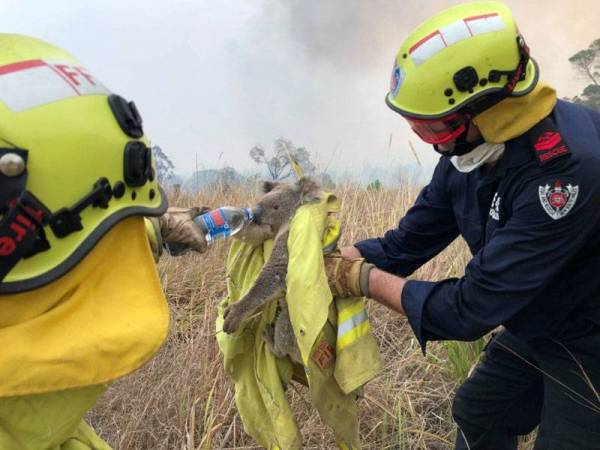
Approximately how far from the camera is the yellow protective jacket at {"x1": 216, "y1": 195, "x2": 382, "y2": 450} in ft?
5.98

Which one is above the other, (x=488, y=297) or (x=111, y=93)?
(x=111, y=93)

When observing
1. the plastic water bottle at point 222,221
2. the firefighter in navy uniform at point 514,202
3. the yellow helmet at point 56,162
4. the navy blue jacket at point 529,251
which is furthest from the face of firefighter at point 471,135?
the yellow helmet at point 56,162

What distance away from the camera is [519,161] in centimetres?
192

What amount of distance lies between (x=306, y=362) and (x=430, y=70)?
1023 millimetres

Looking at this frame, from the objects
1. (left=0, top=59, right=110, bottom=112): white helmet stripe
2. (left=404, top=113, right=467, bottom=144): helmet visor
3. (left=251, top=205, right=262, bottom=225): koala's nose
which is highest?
(left=0, top=59, right=110, bottom=112): white helmet stripe

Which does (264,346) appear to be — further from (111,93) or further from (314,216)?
(111,93)

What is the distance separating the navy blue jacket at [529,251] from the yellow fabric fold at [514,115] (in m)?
0.04

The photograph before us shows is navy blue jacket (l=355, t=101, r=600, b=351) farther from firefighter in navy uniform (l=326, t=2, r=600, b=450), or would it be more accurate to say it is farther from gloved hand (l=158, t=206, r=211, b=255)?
gloved hand (l=158, t=206, r=211, b=255)

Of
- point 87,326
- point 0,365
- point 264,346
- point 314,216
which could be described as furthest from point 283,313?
point 0,365

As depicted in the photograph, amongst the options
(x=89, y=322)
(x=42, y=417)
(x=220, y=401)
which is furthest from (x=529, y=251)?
(x=220, y=401)

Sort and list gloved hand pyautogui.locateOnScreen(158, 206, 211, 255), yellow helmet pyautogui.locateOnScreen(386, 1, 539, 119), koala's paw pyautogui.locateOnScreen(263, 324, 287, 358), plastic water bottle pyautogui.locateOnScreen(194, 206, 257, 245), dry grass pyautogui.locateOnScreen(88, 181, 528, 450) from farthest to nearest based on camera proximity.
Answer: dry grass pyautogui.locateOnScreen(88, 181, 528, 450), koala's paw pyautogui.locateOnScreen(263, 324, 287, 358), yellow helmet pyautogui.locateOnScreen(386, 1, 539, 119), plastic water bottle pyautogui.locateOnScreen(194, 206, 257, 245), gloved hand pyautogui.locateOnScreen(158, 206, 211, 255)

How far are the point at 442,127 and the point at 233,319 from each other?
947 millimetres

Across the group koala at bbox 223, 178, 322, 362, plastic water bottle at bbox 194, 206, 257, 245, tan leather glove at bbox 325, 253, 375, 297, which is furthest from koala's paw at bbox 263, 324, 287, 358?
plastic water bottle at bbox 194, 206, 257, 245

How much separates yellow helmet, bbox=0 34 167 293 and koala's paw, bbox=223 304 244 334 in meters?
0.71
